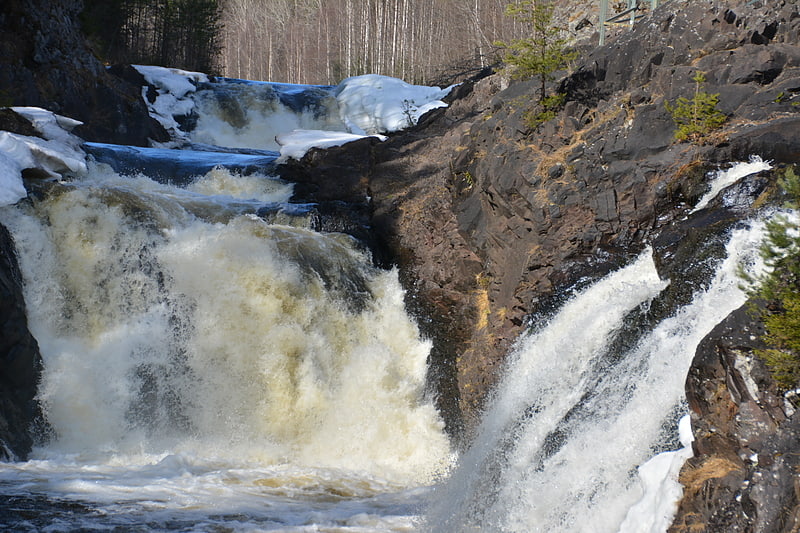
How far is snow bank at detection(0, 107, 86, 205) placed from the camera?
9930 millimetres

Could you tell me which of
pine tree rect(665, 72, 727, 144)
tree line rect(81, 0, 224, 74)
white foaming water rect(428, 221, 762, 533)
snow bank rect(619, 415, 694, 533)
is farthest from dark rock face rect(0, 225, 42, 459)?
tree line rect(81, 0, 224, 74)

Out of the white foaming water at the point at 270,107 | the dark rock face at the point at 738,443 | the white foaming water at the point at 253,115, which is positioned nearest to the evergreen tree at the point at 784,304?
the dark rock face at the point at 738,443

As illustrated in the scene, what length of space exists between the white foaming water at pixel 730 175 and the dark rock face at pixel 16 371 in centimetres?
814

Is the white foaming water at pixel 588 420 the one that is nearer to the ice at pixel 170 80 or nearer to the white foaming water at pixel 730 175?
the white foaming water at pixel 730 175

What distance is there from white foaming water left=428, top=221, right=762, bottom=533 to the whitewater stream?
0.02 meters

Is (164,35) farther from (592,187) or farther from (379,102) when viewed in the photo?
(592,187)

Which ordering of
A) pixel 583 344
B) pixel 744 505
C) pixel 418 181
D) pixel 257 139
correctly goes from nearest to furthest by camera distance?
1. pixel 744 505
2. pixel 583 344
3. pixel 418 181
4. pixel 257 139

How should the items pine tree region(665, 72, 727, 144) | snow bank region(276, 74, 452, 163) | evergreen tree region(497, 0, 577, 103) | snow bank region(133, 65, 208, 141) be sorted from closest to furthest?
pine tree region(665, 72, 727, 144), evergreen tree region(497, 0, 577, 103), snow bank region(133, 65, 208, 141), snow bank region(276, 74, 452, 163)

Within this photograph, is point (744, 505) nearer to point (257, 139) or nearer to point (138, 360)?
point (138, 360)

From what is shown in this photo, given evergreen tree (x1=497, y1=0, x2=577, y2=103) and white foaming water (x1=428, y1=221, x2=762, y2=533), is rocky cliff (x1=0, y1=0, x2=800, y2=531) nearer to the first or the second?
evergreen tree (x1=497, y1=0, x2=577, y2=103)

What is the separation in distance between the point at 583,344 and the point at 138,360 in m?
5.73

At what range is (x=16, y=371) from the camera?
335 inches

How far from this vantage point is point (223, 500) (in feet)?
21.2

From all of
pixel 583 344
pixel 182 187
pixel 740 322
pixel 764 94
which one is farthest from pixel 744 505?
pixel 182 187
